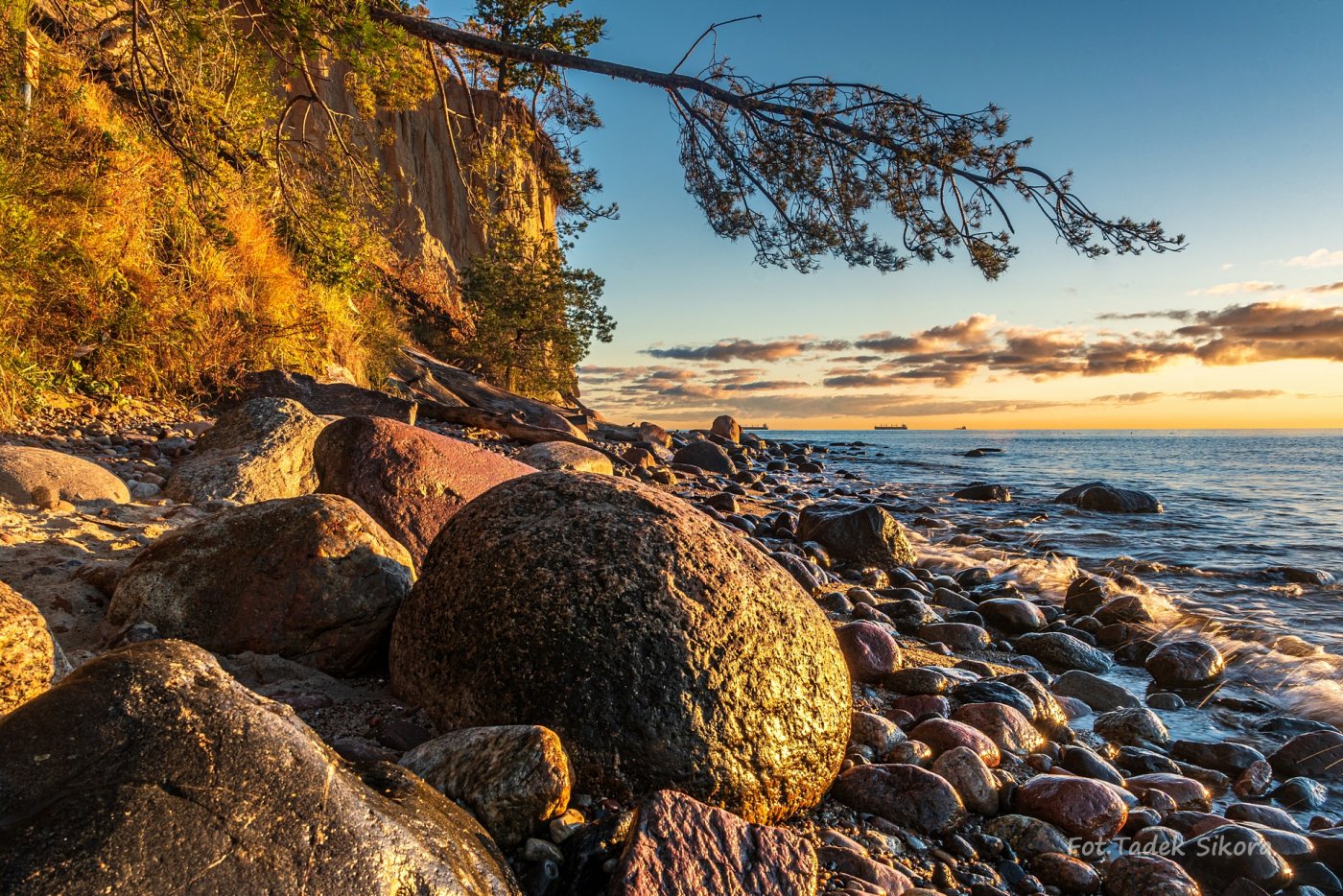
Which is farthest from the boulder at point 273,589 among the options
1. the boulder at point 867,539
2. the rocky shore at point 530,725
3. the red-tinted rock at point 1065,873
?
the boulder at point 867,539

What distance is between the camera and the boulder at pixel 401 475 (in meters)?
4.53

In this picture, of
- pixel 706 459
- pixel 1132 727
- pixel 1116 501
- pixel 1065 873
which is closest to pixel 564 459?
pixel 1132 727

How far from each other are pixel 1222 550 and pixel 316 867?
1201 centimetres

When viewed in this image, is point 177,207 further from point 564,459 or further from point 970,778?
point 970,778

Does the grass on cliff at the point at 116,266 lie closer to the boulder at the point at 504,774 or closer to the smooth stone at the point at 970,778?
the boulder at the point at 504,774

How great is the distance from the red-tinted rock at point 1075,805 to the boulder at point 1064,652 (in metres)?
2.61

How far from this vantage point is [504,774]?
215 cm

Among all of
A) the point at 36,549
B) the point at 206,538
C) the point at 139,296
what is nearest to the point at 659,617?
the point at 206,538

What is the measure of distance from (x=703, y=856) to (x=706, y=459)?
1511cm

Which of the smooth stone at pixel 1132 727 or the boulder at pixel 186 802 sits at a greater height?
the boulder at pixel 186 802

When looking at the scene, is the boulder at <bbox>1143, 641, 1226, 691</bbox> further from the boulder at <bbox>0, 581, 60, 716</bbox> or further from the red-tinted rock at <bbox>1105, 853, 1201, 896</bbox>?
the boulder at <bbox>0, 581, 60, 716</bbox>

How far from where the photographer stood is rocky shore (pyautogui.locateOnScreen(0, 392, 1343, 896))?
1481 millimetres

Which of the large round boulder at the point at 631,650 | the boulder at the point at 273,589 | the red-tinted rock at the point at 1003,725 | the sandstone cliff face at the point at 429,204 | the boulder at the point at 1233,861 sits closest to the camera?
the large round boulder at the point at 631,650

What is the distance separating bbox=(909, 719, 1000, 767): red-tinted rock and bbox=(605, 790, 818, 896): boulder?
1.57m
